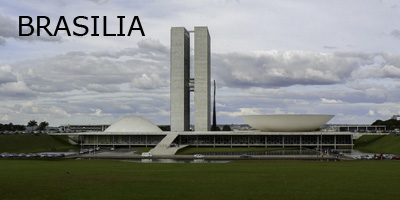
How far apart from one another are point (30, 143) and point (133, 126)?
82.7ft

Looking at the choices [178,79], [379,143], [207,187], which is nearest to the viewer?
[207,187]

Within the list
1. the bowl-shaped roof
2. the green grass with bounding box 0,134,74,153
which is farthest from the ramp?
the green grass with bounding box 0,134,74,153

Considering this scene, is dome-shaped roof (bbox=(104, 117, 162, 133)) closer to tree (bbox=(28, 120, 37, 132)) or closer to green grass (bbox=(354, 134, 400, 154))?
green grass (bbox=(354, 134, 400, 154))

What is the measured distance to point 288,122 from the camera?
93.3 meters

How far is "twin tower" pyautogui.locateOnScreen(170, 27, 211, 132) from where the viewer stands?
110812 millimetres

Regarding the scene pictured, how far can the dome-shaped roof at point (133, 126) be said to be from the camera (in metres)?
105

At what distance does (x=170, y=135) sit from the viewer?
96.2 meters

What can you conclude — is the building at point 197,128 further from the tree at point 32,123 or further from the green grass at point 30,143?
the tree at point 32,123

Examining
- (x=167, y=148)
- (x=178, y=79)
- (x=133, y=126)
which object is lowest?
(x=167, y=148)

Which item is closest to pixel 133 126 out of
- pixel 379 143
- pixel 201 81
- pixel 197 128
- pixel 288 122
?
pixel 197 128

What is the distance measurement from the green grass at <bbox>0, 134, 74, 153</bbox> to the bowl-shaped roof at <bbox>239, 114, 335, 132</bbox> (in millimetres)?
42791

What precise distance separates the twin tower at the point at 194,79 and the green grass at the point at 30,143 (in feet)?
93.5

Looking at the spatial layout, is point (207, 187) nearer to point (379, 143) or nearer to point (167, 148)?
point (167, 148)

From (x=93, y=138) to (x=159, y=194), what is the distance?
83808mm
